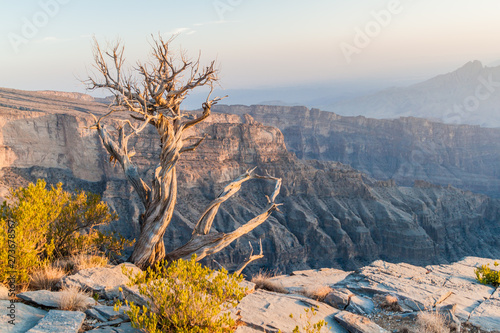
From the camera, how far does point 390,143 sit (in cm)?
14212

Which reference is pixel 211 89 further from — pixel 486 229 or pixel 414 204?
pixel 486 229

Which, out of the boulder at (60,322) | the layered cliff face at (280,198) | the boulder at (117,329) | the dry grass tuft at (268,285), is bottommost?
the layered cliff face at (280,198)

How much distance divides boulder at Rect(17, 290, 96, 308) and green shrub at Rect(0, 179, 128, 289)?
65 centimetres

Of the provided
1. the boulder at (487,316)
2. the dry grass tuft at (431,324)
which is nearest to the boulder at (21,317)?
the dry grass tuft at (431,324)

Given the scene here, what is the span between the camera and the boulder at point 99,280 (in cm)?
675

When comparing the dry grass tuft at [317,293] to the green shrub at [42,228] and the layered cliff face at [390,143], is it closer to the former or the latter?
the green shrub at [42,228]

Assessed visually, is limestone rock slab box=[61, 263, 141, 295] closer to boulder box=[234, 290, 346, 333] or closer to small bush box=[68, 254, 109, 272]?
small bush box=[68, 254, 109, 272]

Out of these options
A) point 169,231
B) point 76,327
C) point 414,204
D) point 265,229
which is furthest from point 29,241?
point 414,204

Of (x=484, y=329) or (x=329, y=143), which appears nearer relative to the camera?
(x=484, y=329)

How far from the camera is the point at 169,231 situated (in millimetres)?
55000

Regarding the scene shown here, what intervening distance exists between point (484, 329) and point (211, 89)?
825cm

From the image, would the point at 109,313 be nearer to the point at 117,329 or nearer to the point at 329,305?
the point at 117,329

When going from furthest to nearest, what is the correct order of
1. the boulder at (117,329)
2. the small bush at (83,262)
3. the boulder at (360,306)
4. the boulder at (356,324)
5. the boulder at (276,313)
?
the small bush at (83,262) → the boulder at (360,306) → the boulder at (356,324) → the boulder at (276,313) → the boulder at (117,329)

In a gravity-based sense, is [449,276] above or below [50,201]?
below
